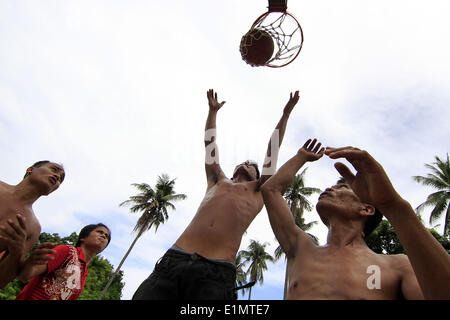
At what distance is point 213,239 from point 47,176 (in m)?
2.14

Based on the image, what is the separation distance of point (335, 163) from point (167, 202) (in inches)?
1102

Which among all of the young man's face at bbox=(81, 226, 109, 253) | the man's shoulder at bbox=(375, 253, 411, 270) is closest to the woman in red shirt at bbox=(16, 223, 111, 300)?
the young man's face at bbox=(81, 226, 109, 253)

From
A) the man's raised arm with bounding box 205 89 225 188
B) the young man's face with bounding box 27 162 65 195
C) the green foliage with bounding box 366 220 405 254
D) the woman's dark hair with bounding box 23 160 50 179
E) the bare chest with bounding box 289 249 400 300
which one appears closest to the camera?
the bare chest with bounding box 289 249 400 300

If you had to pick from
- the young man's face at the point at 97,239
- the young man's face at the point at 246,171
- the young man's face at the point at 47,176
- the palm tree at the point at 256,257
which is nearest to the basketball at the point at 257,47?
the young man's face at the point at 246,171

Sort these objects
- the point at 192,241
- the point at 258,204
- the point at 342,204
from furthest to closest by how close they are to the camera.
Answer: the point at 258,204, the point at 192,241, the point at 342,204

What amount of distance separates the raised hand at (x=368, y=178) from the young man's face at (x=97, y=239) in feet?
12.0

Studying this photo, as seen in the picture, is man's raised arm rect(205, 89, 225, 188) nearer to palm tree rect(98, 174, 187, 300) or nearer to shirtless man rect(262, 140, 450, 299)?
shirtless man rect(262, 140, 450, 299)

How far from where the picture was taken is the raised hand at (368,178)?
4.82ft

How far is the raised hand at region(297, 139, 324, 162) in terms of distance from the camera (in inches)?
124

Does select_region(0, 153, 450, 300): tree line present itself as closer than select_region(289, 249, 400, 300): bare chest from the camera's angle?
No

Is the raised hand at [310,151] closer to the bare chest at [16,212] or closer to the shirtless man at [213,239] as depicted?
the shirtless man at [213,239]

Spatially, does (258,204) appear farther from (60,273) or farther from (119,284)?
(119,284)

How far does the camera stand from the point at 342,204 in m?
2.84
